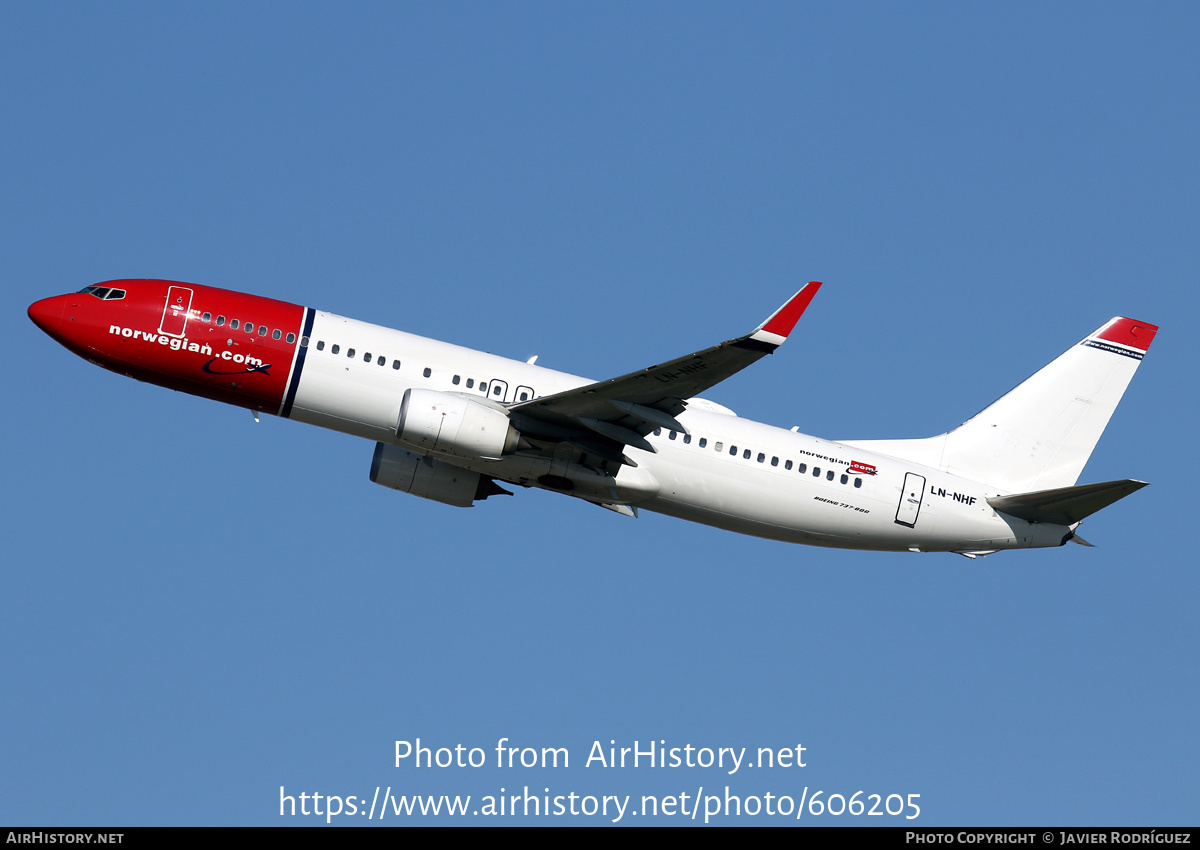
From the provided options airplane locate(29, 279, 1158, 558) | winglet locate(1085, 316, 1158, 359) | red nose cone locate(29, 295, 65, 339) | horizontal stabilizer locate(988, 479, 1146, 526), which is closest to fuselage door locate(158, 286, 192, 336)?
airplane locate(29, 279, 1158, 558)

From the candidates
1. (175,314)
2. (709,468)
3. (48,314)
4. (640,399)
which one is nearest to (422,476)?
(640,399)

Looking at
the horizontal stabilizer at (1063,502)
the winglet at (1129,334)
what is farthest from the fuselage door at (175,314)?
the winglet at (1129,334)

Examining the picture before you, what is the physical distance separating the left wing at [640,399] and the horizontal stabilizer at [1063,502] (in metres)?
11.1

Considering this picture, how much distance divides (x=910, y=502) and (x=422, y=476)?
14395 mm

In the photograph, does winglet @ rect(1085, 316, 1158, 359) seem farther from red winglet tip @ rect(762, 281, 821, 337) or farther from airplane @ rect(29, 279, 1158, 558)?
red winglet tip @ rect(762, 281, 821, 337)

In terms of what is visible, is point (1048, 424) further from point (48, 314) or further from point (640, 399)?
point (48, 314)

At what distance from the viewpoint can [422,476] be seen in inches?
1522

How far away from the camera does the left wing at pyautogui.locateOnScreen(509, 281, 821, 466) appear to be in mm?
31297

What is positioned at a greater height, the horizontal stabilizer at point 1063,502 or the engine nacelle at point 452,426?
the horizontal stabilizer at point 1063,502

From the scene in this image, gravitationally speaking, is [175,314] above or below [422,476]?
above

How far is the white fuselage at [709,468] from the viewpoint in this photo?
3522cm

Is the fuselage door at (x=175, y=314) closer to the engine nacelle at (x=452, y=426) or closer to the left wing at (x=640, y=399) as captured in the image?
the engine nacelle at (x=452, y=426)

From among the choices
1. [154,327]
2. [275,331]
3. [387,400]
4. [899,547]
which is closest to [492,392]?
[387,400]
